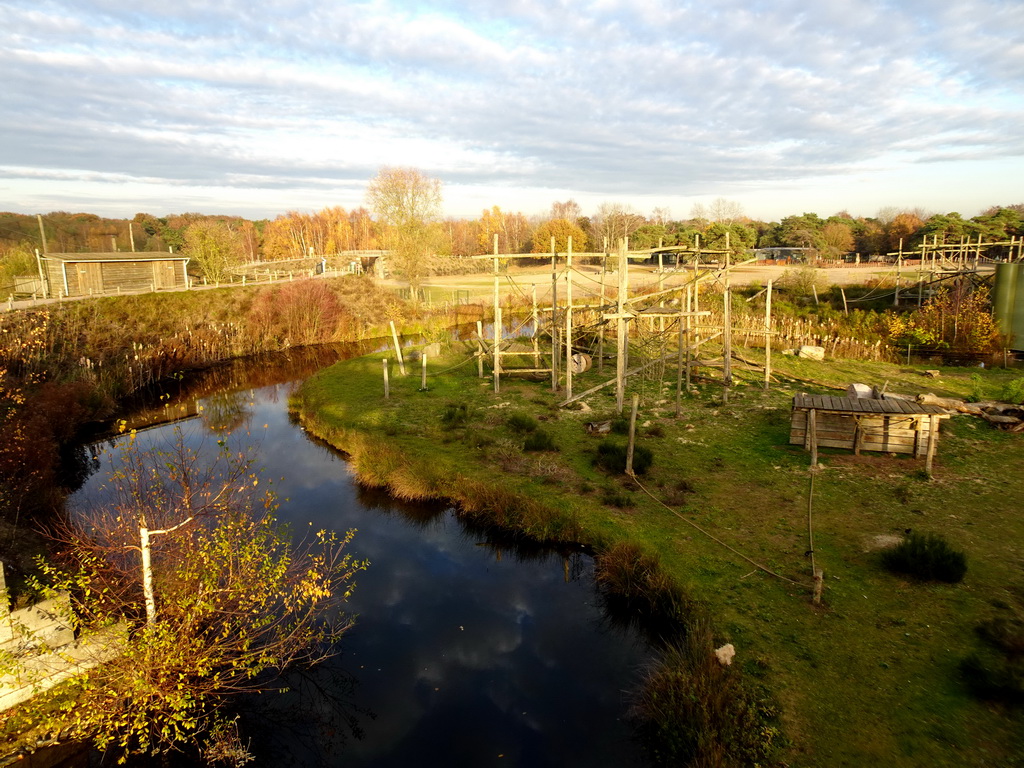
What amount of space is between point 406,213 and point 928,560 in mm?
49682

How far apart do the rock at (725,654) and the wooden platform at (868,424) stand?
733cm

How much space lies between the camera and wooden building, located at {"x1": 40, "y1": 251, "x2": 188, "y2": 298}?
36938 millimetres

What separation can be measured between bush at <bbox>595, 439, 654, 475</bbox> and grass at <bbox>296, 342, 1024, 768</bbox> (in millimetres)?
300

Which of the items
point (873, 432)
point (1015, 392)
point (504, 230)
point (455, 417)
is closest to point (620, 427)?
point (455, 417)

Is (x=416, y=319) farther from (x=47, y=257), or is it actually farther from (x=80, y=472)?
(x=80, y=472)

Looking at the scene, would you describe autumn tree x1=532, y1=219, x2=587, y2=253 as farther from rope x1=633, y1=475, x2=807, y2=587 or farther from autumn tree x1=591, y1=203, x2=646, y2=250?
rope x1=633, y1=475, x2=807, y2=587

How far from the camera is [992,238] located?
4750cm

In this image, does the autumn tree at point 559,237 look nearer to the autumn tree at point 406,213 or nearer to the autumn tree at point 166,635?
the autumn tree at point 406,213

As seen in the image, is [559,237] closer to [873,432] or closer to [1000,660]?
[873,432]

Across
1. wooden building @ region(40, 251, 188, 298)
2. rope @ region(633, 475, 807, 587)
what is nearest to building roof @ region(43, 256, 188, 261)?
wooden building @ region(40, 251, 188, 298)

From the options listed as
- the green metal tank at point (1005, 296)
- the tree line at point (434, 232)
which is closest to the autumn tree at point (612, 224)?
the tree line at point (434, 232)

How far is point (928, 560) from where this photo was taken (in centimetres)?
948

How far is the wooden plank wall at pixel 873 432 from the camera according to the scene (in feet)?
46.8

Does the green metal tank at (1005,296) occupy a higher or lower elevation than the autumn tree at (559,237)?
lower
